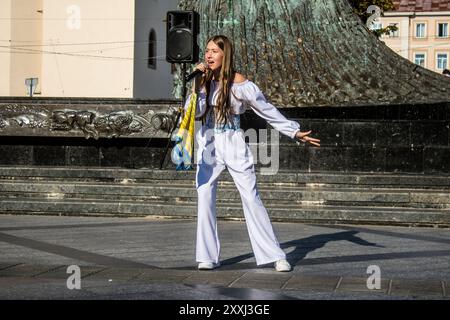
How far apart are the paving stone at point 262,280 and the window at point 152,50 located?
36.0 metres

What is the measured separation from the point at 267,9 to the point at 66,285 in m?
9.62

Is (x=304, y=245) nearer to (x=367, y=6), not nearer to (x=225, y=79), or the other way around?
(x=225, y=79)

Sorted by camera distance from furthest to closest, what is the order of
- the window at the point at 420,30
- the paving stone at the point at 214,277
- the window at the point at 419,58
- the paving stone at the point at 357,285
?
the window at the point at 419,58, the window at the point at 420,30, the paving stone at the point at 214,277, the paving stone at the point at 357,285

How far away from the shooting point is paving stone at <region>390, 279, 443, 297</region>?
5.36 meters

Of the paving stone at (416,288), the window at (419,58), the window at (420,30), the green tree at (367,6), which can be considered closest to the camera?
the paving stone at (416,288)

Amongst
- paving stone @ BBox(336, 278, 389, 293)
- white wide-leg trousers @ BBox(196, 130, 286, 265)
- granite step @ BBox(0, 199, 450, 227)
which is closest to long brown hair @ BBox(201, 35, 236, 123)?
white wide-leg trousers @ BBox(196, 130, 286, 265)

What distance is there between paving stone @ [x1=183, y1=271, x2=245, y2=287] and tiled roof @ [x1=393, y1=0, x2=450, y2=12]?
232 feet

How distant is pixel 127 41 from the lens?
129ft

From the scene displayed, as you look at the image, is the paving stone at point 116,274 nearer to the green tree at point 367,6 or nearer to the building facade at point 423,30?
the green tree at point 367,6

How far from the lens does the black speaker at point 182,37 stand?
1216 cm

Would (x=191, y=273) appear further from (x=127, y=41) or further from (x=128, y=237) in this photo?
(x=127, y=41)

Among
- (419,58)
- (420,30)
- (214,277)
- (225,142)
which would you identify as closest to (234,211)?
(225,142)

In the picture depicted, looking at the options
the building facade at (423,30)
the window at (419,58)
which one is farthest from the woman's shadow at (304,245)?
the window at (419,58)

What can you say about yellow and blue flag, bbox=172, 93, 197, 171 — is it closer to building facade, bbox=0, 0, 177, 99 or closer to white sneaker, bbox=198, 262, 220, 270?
white sneaker, bbox=198, 262, 220, 270
